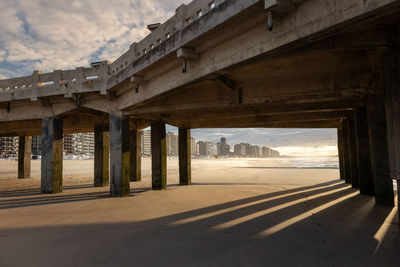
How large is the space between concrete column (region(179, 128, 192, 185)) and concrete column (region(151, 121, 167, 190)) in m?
2.10

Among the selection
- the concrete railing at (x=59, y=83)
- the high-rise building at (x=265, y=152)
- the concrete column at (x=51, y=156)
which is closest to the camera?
the concrete railing at (x=59, y=83)

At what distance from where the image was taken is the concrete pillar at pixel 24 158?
81.9 ft

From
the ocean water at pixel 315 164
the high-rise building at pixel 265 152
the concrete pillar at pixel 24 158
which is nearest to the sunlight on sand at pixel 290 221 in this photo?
the concrete pillar at pixel 24 158

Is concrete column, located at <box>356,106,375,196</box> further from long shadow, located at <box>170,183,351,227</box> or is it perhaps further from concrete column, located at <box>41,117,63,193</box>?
concrete column, located at <box>41,117,63,193</box>

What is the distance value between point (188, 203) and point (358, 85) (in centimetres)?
800

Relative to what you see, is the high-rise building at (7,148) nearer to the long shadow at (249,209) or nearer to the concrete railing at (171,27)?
the concrete railing at (171,27)

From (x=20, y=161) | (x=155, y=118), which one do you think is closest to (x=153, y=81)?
(x=155, y=118)

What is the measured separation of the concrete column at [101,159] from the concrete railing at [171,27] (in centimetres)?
763

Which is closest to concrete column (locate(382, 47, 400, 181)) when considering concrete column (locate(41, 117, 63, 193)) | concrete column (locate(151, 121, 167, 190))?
concrete column (locate(151, 121, 167, 190))

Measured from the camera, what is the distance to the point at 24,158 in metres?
25.4

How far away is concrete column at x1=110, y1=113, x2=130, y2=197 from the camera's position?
41.1 feet

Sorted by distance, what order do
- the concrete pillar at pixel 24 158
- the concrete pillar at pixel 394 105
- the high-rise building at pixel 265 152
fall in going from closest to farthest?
the concrete pillar at pixel 394 105
the concrete pillar at pixel 24 158
the high-rise building at pixel 265 152

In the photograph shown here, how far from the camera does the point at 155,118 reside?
1505 cm

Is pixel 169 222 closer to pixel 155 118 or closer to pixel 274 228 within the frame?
pixel 274 228
